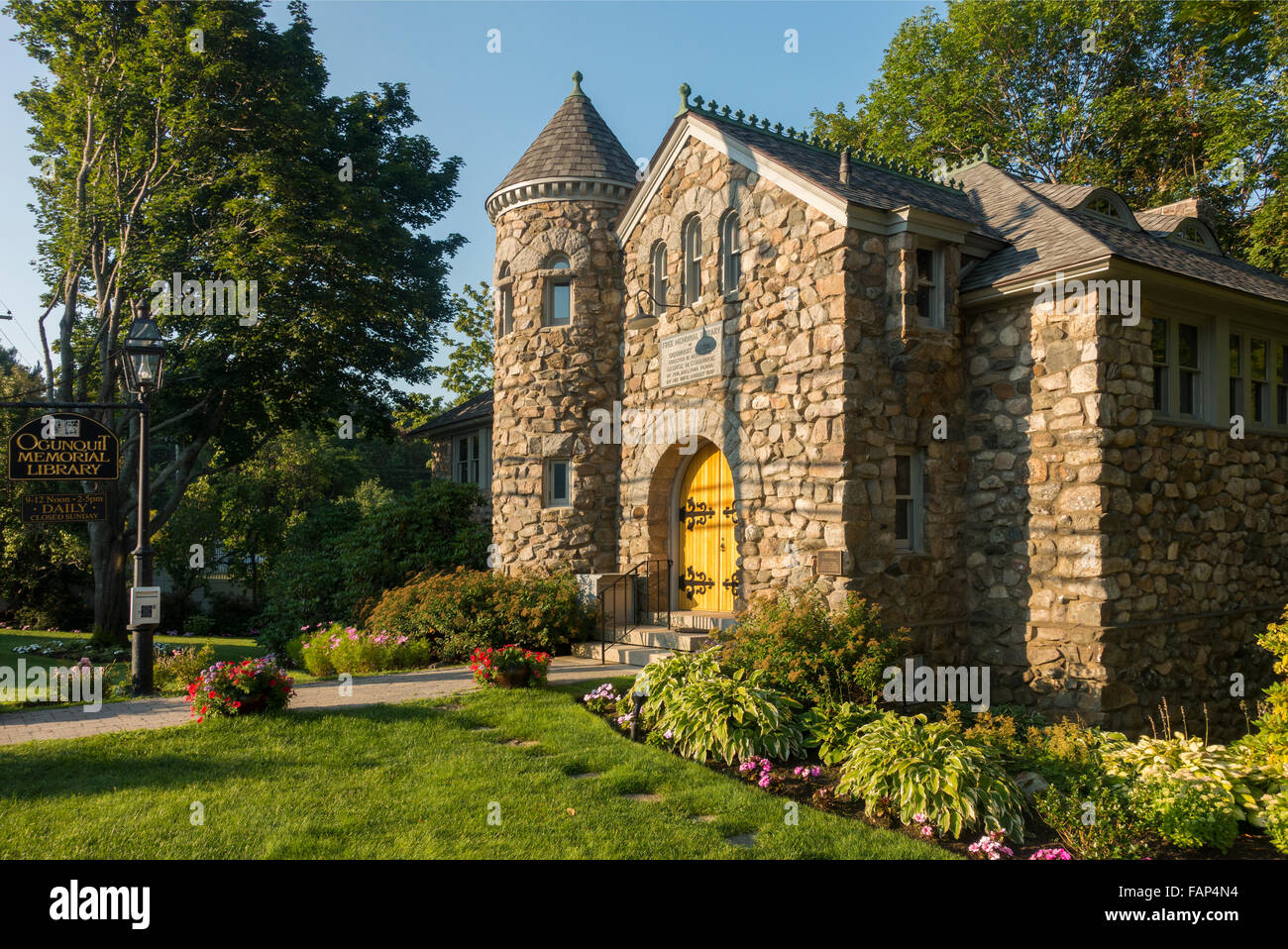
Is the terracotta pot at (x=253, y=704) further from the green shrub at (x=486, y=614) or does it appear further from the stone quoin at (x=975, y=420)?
the stone quoin at (x=975, y=420)

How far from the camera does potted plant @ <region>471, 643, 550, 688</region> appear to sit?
33.7 feet

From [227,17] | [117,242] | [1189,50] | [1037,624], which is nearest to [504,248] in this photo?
[227,17]

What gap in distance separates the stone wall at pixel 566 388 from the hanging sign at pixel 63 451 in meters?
6.64

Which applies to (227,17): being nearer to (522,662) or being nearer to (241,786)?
(522,662)

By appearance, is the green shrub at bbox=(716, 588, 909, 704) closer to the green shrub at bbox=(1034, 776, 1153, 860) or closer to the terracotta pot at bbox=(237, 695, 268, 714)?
the green shrub at bbox=(1034, 776, 1153, 860)

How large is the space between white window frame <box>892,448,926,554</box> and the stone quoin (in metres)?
0.03

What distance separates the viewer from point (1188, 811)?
6086mm

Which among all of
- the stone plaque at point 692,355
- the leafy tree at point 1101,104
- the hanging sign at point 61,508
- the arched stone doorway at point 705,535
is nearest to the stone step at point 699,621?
the arched stone doorway at point 705,535

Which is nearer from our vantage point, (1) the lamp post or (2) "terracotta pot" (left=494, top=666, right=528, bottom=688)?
(2) "terracotta pot" (left=494, top=666, right=528, bottom=688)

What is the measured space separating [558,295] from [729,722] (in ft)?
32.4

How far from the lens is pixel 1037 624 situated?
10.7 metres

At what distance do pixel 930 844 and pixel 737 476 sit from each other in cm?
700

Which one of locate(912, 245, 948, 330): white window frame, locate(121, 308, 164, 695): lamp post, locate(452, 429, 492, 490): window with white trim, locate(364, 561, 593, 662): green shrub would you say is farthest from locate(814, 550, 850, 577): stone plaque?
locate(452, 429, 492, 490): window with white trim

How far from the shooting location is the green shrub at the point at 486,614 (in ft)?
43.1
